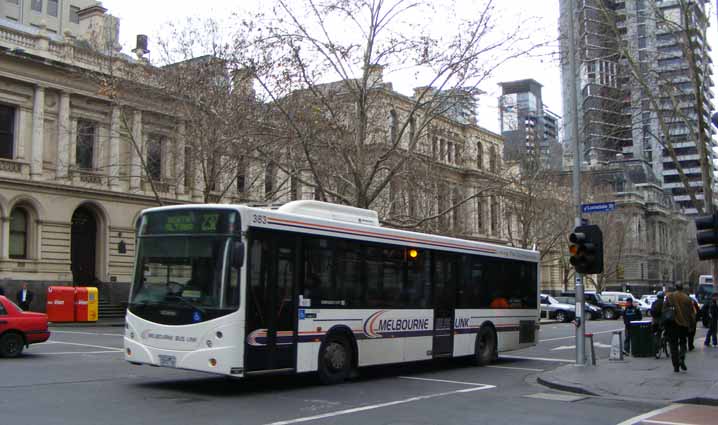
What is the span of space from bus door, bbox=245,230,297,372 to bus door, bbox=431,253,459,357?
4.76m

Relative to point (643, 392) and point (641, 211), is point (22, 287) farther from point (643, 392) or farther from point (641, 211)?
point (641, 211)

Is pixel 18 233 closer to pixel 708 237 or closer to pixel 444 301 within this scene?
pixel 444 301

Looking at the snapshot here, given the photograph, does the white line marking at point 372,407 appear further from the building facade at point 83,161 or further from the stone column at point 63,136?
the stone column at point 63,136

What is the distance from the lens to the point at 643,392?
529 inches

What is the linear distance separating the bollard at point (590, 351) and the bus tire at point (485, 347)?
2.31 meters

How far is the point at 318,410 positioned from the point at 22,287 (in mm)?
27996

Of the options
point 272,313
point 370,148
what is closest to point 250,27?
point 370,148

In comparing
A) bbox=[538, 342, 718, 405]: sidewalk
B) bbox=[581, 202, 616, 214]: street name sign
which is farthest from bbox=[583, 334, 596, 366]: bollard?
bbox=[581, 202, 616, 214]: street name sign

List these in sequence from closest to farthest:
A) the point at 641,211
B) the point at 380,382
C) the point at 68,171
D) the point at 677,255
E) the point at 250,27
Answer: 1. the point at 380,382
2. the point at 250,27
3. the point at 68,171
4. the point at 677,255
5. the point at 641,211

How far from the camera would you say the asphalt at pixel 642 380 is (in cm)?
1303

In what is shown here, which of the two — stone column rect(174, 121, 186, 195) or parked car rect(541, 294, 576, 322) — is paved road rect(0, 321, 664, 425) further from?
parked car rect(541, 294, 576, 322)

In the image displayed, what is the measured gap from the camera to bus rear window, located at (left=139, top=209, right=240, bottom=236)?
11852 mm

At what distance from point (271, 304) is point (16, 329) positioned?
308 inches

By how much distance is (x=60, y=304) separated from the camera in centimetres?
3300
